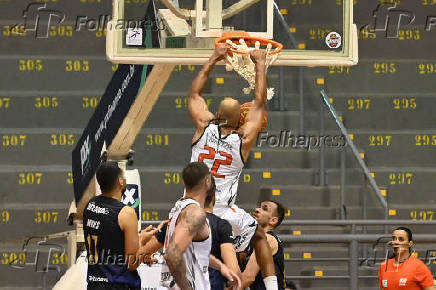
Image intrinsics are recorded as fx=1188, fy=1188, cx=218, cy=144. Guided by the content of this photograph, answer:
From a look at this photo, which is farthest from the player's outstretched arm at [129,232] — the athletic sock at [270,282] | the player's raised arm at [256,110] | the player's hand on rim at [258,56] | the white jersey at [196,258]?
the player's hand on rim at [258,56]

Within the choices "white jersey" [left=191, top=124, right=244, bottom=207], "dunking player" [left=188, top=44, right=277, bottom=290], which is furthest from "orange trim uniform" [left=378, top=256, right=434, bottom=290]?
"white jersey" [left=191, top=124, right=244, bottom=207]

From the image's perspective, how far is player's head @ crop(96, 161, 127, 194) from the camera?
329 inches

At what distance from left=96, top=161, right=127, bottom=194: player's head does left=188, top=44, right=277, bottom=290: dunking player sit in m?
0.80

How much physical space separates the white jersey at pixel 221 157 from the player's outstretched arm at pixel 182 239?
4.50ft

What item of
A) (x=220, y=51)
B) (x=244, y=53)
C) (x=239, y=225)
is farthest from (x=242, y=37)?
(x=239, y=225)

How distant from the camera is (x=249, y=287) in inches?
385

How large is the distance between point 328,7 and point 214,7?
308 inches

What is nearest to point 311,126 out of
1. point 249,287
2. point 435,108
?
point 435,108

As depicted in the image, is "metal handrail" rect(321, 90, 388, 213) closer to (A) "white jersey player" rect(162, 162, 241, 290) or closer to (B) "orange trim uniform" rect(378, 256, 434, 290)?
(B) "orange trim uniform" rect(378, 256, 434, 290)

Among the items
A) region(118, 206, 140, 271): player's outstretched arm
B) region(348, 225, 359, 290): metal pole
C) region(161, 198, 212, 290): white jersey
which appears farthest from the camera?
region(348, 225, 359, 290): metal pole

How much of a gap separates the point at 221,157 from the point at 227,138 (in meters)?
0.16

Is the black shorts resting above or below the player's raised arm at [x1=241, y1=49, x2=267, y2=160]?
below

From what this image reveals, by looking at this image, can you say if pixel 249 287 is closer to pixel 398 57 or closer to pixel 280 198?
pixel 280 198

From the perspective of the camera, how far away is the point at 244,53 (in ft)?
29.7
